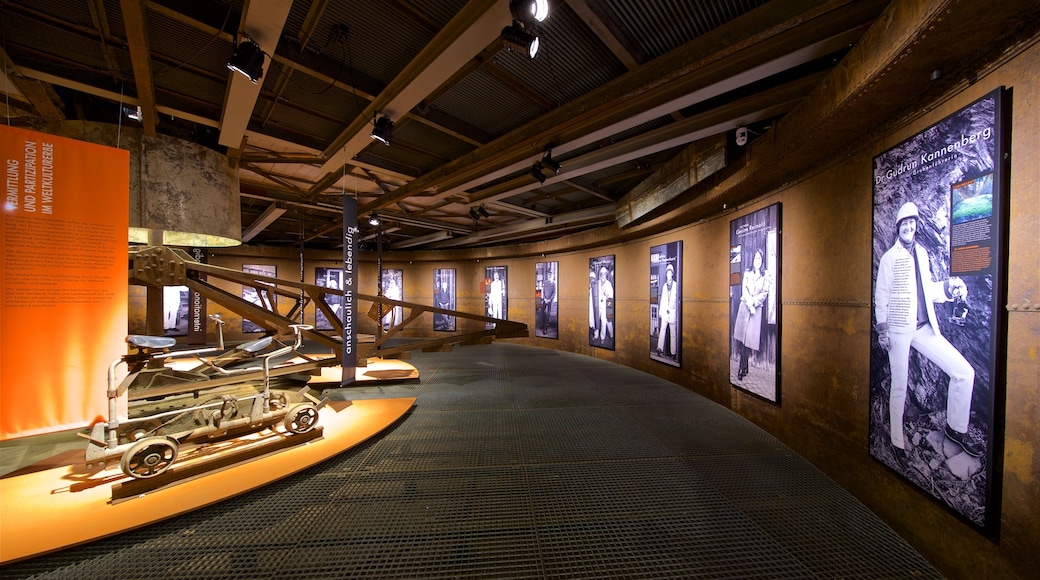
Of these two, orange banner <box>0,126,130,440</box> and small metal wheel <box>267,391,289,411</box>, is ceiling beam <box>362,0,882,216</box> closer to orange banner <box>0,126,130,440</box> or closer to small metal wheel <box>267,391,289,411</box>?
orange banner <box>0,126,130,440</box>

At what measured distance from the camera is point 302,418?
3807 mm

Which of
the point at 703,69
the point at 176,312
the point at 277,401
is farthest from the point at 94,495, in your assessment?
the point at 176,312

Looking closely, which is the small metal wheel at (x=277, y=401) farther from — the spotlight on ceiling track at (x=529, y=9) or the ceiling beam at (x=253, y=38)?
the spotlight on ceiling track at (x=529, y=9)

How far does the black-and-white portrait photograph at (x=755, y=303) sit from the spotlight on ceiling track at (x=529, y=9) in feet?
11.5

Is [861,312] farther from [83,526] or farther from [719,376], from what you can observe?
[83,526]

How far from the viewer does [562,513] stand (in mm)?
2609

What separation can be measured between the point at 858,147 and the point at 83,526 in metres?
6.70

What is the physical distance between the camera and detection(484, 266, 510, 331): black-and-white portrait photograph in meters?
12.7

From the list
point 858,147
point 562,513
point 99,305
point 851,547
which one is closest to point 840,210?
point 858,147

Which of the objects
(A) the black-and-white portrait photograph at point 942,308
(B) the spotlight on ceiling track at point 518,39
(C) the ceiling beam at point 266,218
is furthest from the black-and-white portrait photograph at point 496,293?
(A) the black-and-white portrait photograph at point 942,308

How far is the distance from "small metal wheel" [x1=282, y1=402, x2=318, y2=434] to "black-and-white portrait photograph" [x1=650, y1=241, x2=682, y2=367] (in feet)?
19.9

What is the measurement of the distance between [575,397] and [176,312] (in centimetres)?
1322

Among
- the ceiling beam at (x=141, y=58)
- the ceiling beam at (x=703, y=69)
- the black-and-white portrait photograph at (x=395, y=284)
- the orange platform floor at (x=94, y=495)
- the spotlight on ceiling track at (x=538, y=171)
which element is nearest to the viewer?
the orange platform floor at (x=94, y=495)

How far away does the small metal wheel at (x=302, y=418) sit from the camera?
371 cm
